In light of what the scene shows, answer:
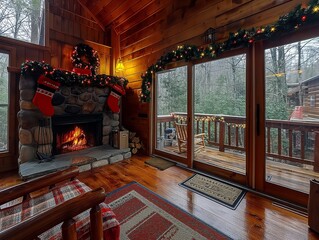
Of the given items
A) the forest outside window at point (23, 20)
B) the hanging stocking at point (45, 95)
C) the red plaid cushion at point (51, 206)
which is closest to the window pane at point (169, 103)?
the hanging stocking at point (45, 95)

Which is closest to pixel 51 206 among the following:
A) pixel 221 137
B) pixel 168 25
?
pixel 221 137

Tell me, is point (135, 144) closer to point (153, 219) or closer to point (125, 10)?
point (153, 219)

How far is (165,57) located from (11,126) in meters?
3.16

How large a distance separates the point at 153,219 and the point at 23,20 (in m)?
4.17

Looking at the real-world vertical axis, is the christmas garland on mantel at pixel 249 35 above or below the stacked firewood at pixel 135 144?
above

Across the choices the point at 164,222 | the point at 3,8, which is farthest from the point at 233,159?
the point at 3,8

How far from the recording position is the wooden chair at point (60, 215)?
0.73m

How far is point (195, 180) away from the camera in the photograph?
261 centimetres

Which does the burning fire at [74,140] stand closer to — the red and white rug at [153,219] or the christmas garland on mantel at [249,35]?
the red and white rug at [153,219]

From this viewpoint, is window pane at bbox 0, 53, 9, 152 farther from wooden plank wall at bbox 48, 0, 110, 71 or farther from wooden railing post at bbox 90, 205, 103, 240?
wooden railing post at bbox 90, 205, 103, 240

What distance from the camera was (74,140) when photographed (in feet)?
11.7

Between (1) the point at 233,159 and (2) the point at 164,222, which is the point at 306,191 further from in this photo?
(2) the point at 164,222

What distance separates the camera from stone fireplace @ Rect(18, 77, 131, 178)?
276 cm

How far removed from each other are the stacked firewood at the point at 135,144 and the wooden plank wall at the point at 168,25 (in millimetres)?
141
